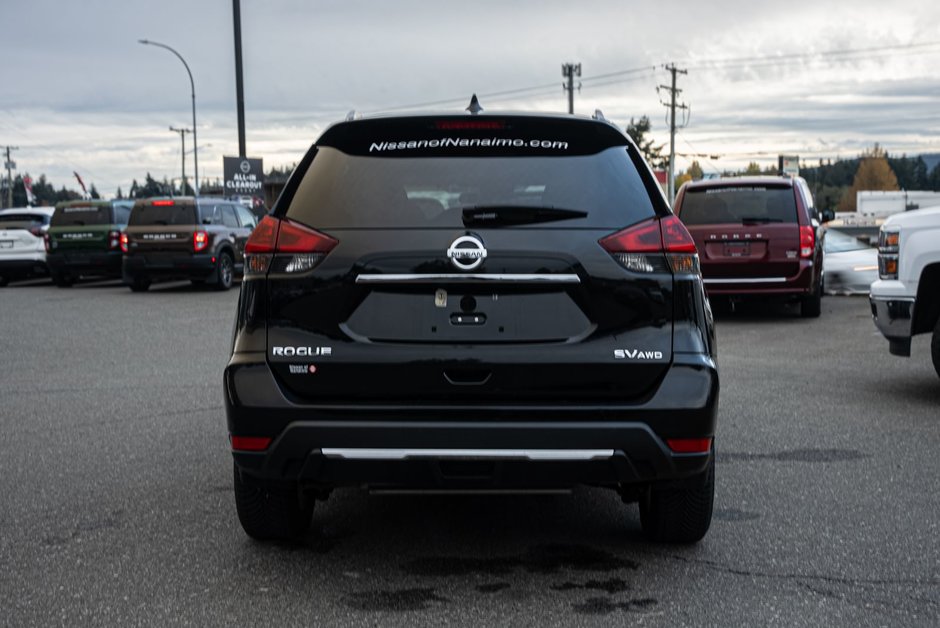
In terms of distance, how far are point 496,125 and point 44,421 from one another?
16.5 feet

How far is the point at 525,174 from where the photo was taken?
14.4ft

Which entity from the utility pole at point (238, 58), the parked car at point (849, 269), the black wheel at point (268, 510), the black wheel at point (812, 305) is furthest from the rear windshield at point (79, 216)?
the black wheel at point (268, 510)

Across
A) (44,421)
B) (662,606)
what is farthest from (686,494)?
(44,421)

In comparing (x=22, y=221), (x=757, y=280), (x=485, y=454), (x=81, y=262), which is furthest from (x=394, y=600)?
(x=22, y=221)

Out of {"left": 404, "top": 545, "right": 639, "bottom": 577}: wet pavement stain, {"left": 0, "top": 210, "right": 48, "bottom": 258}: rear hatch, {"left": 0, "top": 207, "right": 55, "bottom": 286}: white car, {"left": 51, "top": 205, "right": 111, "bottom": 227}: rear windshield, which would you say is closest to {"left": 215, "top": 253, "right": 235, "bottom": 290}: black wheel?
{"left": 51, "top": 205, "right": 111, "bottom": 227}: rear windshield

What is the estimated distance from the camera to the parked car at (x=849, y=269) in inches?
781

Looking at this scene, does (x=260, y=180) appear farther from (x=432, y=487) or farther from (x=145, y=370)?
(x=432, y=487)

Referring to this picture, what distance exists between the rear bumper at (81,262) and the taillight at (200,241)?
3184mm

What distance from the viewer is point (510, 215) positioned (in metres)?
4.29

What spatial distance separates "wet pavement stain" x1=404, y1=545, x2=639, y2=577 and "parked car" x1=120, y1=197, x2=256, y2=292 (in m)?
18.2

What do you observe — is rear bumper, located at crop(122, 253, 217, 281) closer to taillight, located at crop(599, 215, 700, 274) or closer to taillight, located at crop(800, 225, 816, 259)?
taillight, located at crop(800, 225, 816, 259)

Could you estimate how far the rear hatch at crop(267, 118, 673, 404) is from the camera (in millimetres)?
4188

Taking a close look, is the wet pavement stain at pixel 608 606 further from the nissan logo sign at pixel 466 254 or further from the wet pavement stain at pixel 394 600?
the nissan logo sign at pixel 466 254

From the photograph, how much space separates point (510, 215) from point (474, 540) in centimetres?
153
